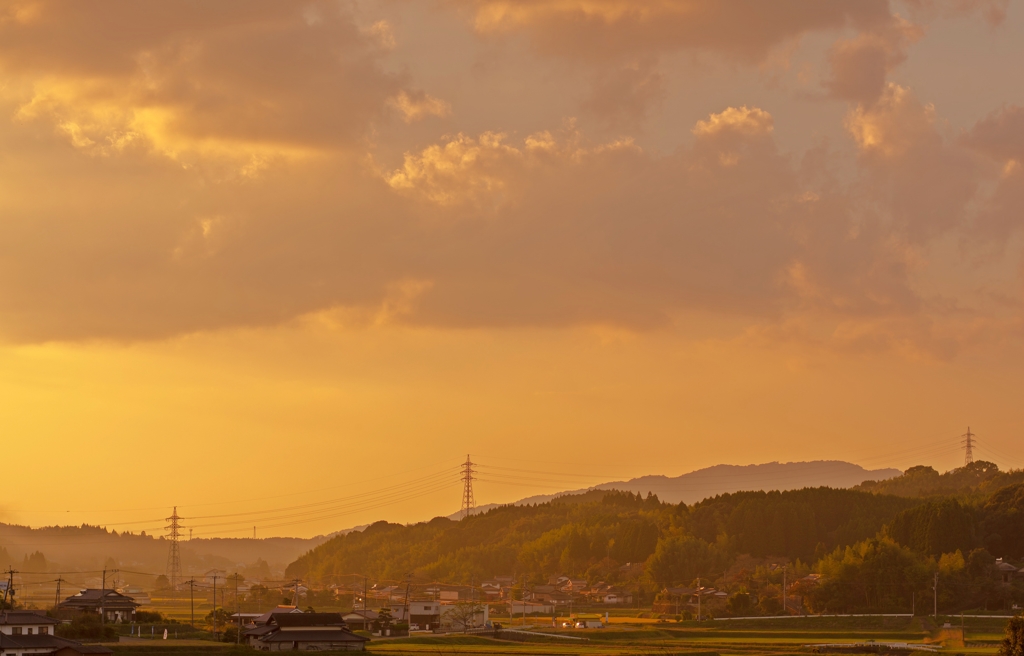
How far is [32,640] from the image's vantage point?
225ft

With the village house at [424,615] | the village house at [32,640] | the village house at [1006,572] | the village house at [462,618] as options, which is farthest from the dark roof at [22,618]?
the village house at [1006,572]

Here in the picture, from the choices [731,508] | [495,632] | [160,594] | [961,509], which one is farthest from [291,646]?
[160,594]

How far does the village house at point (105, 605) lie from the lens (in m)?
98.6

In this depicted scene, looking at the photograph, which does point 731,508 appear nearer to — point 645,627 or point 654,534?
point 654,534

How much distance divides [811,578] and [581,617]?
26.3 meters

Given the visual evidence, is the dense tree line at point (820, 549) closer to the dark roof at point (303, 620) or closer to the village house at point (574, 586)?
the village house at point (574, 586)

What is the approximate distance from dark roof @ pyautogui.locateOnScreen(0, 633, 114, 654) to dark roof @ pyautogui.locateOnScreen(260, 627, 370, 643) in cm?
1502

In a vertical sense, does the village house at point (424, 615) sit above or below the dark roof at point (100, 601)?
below

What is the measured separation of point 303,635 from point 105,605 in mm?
26505

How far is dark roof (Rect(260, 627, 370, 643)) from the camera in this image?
82688 mm

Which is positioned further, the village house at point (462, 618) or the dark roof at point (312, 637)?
the village house at point (462, 618)

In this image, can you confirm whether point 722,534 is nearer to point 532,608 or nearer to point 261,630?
point 532,608

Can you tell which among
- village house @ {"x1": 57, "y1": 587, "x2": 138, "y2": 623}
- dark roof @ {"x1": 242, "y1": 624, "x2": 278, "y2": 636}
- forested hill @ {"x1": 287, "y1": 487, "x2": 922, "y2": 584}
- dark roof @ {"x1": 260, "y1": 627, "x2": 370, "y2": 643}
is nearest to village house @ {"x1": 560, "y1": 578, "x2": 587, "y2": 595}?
→ forested hill @ {"x1": 287, "y1": 487, "x2": 922, "y2": 584}

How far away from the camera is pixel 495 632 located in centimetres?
9894
